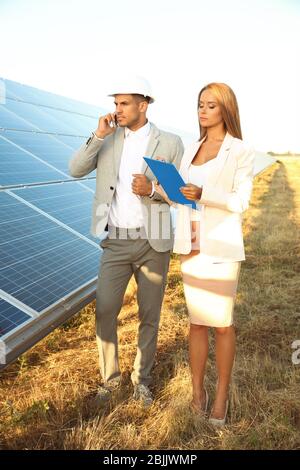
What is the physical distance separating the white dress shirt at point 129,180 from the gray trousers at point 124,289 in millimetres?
163

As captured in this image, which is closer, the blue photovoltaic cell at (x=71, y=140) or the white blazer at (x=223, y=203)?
the white blazer at (x=223, y=203)

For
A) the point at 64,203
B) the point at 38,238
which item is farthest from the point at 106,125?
the point at 64,203

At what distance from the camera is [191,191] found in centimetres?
327

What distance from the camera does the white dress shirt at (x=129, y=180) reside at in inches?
149

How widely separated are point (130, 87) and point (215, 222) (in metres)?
1.17

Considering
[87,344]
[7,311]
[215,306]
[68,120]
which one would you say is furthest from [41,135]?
[215,306]

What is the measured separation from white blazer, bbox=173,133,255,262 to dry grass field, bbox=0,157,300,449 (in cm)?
126

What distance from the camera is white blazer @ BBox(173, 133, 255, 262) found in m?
3.30

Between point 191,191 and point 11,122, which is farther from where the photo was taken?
point 11,122

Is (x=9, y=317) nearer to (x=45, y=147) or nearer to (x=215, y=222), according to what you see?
(x=215, y=222)

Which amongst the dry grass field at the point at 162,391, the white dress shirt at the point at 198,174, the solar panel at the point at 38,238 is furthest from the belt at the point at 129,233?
the dry grass field at the point at 162,391

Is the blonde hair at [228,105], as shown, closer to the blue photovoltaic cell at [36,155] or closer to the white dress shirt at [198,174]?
the white dress shirt at [198,174]

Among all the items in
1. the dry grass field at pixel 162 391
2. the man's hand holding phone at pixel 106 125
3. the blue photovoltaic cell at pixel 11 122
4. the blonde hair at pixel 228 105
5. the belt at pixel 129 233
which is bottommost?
the dry grass field at pixel 162 391
